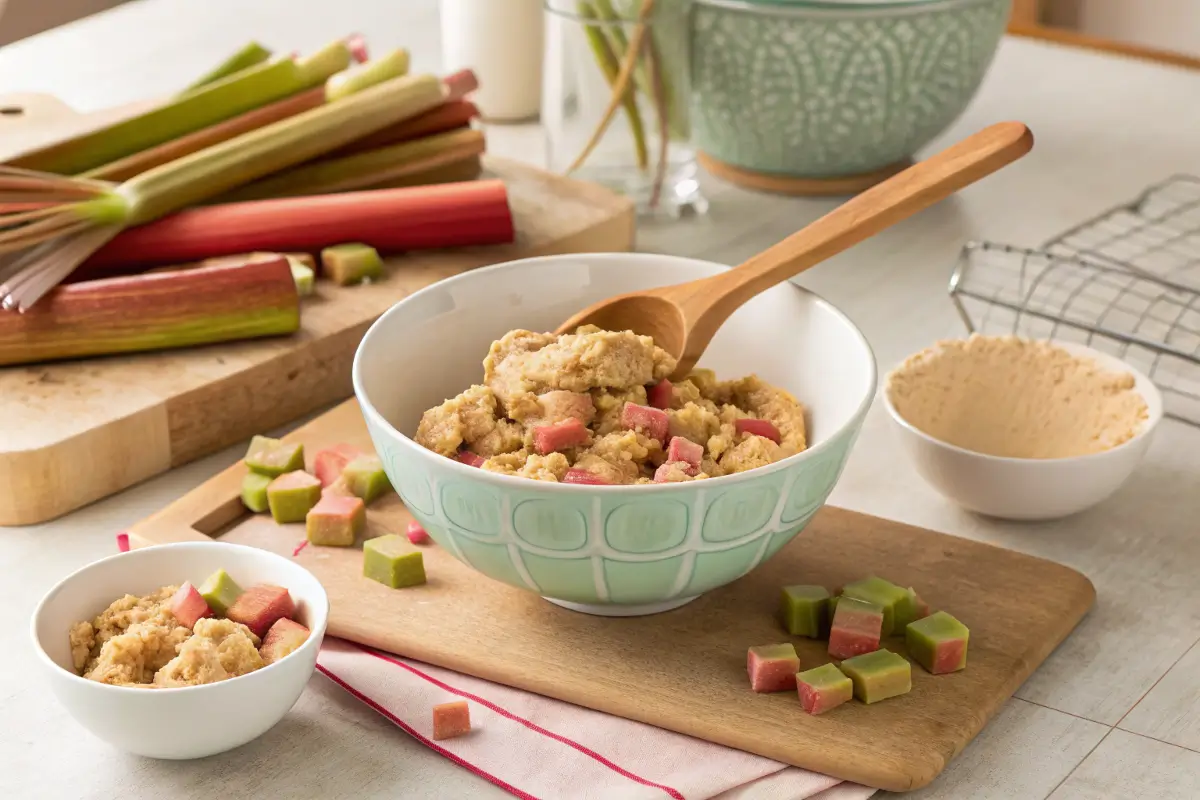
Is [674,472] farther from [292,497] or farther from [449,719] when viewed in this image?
[292,497]

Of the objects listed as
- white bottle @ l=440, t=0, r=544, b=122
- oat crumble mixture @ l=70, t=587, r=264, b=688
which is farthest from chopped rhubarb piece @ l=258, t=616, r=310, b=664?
white bottle @ l=440, t=0, r=544, b=122

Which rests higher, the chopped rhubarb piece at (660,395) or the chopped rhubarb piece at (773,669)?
the chopped rhubarb piece at (660,395)

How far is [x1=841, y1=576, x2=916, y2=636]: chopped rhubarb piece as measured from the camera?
1324mm

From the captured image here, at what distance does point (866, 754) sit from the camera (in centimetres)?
117

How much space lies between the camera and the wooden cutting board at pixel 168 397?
156 centimetres

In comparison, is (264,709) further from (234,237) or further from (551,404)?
(234,237)

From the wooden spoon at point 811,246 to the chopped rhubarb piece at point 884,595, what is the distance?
273 mm

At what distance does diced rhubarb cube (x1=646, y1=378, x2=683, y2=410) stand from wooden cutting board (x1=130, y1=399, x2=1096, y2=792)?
0.19m

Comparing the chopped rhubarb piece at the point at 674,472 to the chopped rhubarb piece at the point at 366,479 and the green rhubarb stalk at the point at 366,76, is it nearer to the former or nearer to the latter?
the chopped rhubarb piece at the point at 366,479

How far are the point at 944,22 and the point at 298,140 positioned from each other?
0.95 meters

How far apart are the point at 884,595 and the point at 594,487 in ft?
1.07

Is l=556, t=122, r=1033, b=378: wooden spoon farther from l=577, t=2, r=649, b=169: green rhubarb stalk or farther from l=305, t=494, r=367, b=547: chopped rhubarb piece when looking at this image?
l=577, t=2, r=649, b=169: green rhubarb stalk

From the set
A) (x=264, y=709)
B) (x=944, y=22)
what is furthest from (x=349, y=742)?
(x=944, y=22)

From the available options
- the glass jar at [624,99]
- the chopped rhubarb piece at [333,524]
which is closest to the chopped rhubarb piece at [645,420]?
the chopped rhubarb piece at [333,524]
